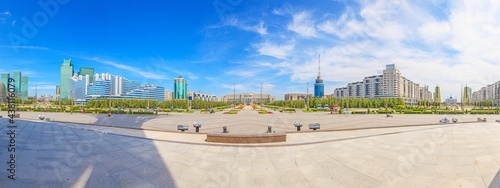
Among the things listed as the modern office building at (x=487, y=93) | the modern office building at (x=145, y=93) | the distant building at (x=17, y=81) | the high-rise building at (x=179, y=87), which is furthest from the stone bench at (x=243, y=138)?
the high-rise building at (x=179, y=87)

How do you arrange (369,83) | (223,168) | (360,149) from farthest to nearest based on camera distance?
(369,83) → (360,149) → (223,168)

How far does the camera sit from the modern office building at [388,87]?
105113 millimetres

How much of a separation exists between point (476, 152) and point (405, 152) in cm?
252

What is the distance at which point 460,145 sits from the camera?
30.6 feet

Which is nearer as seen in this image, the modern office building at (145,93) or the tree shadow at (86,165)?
the tree shadow at (86,165)

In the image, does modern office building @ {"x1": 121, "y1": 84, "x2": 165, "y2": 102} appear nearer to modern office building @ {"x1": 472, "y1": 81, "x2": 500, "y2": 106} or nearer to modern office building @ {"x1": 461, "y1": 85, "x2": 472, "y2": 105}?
modern office building @ {"x1": 461, "y1": 85, "x2": 472, "y2": 105}

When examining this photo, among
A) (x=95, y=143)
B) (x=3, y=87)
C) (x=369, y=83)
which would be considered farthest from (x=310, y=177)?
(x=369, y=83)

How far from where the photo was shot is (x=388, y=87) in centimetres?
10662

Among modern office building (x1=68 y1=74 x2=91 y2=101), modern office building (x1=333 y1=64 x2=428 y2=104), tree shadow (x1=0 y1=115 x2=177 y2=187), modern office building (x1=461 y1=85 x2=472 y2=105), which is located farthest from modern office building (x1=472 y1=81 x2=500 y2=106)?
modern office building (x1=68 y1=74 x2=91 y2=101)

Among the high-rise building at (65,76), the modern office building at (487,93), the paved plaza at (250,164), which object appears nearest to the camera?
the paved plaza at (250,164)

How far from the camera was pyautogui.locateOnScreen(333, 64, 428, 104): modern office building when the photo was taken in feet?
345

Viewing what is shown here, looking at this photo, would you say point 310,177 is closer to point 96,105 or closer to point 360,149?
point 360,149

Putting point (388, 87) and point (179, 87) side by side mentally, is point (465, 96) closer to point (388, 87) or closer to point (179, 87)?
point (388, 87)

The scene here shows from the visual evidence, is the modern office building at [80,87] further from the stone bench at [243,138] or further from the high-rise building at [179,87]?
the stone bench at [243,138]
